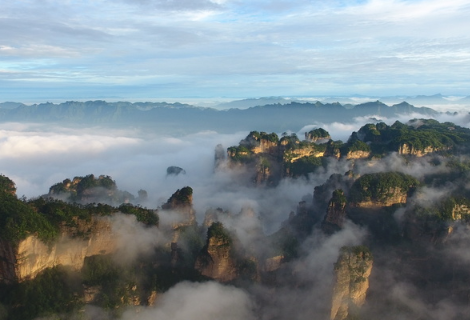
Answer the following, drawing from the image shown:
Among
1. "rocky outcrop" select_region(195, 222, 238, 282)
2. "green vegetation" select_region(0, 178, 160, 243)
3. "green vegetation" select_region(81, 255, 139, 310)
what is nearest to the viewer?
"green vegetation" select_region(0, 178, 160, 243)

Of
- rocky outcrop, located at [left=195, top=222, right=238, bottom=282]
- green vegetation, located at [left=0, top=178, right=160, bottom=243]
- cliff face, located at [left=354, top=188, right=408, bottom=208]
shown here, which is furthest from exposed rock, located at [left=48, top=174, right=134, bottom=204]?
cliff face, located at [left=354, top=188, right=408, bottom=208]

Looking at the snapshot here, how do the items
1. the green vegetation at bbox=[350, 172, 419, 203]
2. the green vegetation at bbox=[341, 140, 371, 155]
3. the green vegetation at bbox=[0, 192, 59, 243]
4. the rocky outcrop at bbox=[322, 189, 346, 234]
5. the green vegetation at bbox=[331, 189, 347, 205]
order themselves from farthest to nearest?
1. the green vegetation at bbox=[341, 140, 371, 155]
2. the green vegetation at bbox=[350, 172, 419, 203]
3. the rocky outcrop at bbox=[322, 189, 346, 234]
4. the green vegetation at bbox=[331, 189, 347, 205]
5. the green vegetation at bbox=[0, 192, 59, 243]

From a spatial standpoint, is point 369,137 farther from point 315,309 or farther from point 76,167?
point 76,167

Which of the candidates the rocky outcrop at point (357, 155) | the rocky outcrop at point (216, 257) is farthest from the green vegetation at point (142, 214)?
the rocky outcrop at point (357, 155)

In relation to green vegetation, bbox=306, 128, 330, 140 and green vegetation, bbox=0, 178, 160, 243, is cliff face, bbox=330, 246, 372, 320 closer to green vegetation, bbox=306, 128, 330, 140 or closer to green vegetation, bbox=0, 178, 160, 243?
green vegetation, bbox=0, 178, 160, 243

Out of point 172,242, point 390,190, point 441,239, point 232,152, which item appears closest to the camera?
point 172,242

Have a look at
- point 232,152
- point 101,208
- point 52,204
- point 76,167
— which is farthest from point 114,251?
point 76,167
